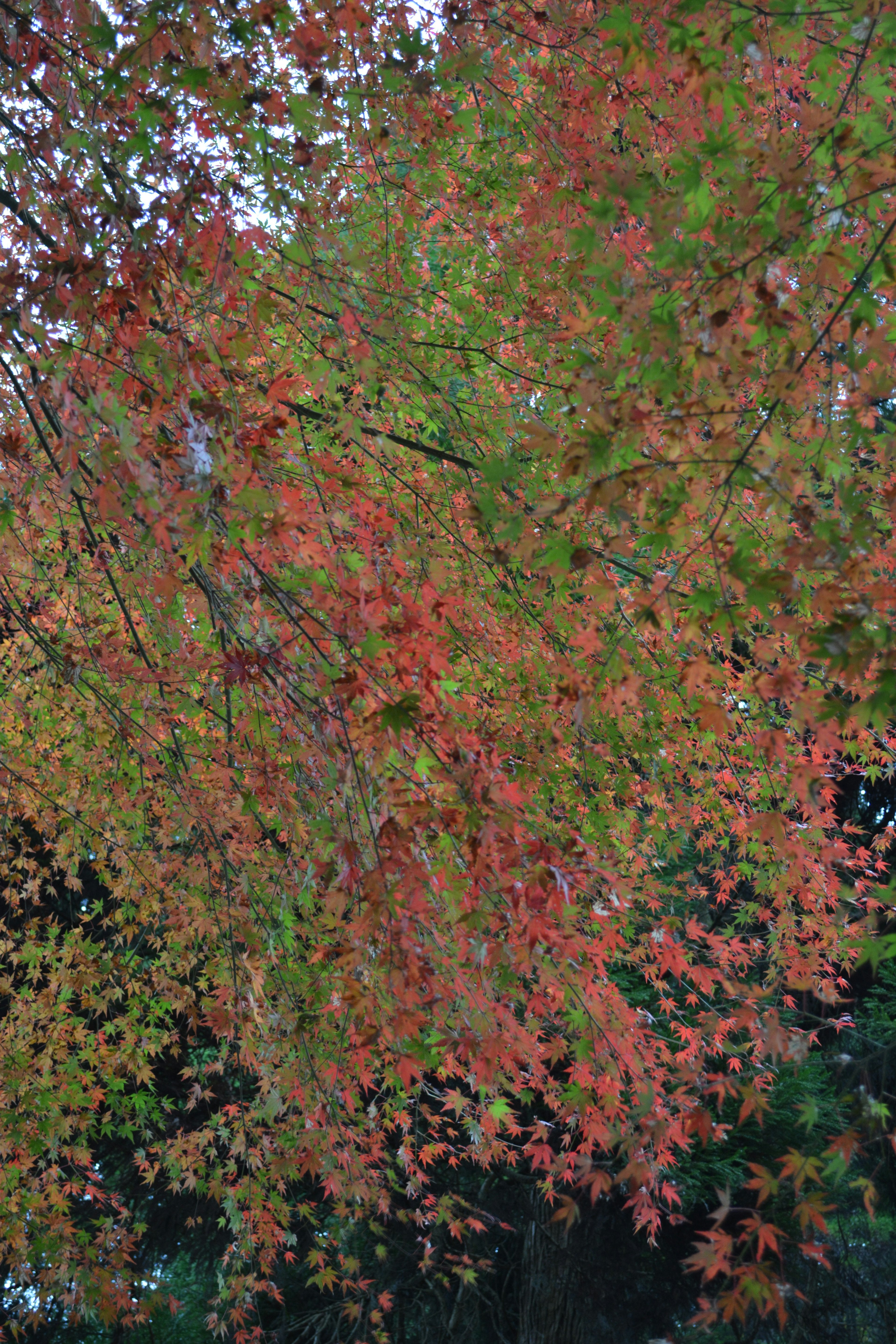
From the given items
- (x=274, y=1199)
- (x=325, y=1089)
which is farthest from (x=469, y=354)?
(x=274, y=1199)

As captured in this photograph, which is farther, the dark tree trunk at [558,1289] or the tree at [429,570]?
the dark tree trunk at [558,1289]

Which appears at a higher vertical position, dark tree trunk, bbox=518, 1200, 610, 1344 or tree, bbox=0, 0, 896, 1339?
tree, bbox=0, 0, 896, 1339

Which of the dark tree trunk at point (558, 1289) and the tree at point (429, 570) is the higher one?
the tree at point (429, 570)

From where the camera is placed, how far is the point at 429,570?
161 inches

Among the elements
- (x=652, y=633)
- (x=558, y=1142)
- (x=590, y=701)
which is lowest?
(x=558, y=1142)

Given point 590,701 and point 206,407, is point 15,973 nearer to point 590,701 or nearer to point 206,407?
point 590,701

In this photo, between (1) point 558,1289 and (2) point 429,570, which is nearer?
(2) point 429,570

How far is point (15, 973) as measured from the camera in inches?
296

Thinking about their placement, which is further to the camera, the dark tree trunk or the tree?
the dark tree trunk

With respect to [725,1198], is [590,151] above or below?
above

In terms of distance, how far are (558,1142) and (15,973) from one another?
527cm

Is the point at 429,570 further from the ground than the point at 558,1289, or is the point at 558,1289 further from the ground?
the point at 429,570

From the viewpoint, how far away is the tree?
297 centimetres

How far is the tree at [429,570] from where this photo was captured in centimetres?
297
